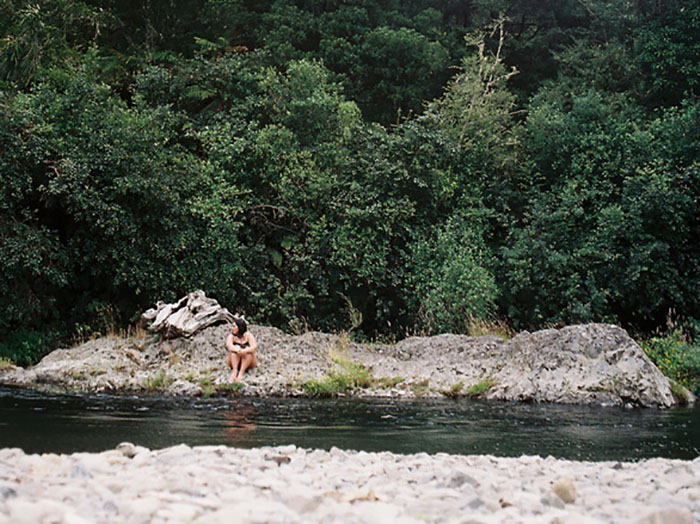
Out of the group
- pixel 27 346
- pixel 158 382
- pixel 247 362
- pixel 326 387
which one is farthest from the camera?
pixel 27 346

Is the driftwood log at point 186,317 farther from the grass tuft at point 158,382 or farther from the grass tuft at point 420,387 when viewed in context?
the grass tuft at point 420,387

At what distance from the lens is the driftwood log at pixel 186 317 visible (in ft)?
42.5

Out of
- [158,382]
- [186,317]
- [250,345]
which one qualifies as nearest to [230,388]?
[250,345]

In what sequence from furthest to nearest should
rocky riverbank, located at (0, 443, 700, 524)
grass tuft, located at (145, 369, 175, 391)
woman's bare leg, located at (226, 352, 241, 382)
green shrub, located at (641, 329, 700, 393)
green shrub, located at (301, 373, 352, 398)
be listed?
green shrub, located at (641, 329, 700, 393) → woman's bare leg, located at (226, 352, 241, 382) → grass tuft, located at (145, 369, 175, 391) → green shrub, located at (301, 373, 352, 398) → rocky riverbank, located at (0, 443, 700, 524)

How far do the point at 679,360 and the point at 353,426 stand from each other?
27.8 feet

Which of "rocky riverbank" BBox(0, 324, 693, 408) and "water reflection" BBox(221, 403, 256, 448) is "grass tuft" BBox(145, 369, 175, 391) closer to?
"rocky riverbank" BBox(0, 324, 693, 408)

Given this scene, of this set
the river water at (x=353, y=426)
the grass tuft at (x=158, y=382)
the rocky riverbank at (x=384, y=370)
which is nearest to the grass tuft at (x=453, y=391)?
the rocky riverbank at (x=384, y=370)

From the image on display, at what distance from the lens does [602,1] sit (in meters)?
23.4

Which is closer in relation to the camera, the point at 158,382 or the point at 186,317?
the point at 158,382

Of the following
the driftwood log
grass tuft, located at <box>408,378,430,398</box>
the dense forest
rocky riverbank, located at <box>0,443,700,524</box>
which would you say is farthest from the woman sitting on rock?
rocky riverbank, located at <box>0,443,700,524</box>

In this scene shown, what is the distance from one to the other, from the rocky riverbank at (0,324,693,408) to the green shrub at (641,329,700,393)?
58.0 inches

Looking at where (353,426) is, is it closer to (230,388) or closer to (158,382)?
(230,388)

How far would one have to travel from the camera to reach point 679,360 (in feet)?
43.8

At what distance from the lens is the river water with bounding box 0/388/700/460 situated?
21.2 feet
